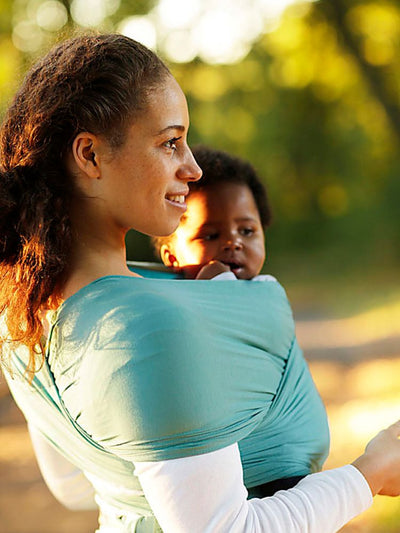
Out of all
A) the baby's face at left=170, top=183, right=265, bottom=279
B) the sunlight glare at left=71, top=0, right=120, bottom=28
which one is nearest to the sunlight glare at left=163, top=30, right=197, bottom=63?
the sunlight glare at left=71, top=0, right=120, bottom=28

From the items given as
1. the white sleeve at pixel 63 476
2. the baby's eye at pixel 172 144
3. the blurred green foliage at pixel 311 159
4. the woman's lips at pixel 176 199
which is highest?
the blurred green foliage at pixel 311 159

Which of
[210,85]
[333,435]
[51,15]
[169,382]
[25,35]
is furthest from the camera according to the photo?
[210,85]

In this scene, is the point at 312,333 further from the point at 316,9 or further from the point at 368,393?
the point at 316,9

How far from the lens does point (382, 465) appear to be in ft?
3.70

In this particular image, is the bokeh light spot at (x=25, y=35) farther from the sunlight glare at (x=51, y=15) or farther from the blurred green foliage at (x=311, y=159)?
the blurred green foliage at (x=311, y=159)

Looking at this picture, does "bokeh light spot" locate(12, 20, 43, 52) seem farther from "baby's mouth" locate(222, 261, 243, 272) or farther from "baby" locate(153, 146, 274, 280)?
"baby's mouth" locate(222, 261, 243, 272)

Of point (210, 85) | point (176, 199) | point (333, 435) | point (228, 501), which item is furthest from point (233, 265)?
point (210, 85)

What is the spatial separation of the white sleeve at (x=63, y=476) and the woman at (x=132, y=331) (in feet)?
1.11

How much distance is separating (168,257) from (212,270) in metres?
0.28

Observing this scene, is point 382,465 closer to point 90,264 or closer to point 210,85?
point 90,264

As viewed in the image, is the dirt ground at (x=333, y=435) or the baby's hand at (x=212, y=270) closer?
the baby's hand at (x=212, y=270)

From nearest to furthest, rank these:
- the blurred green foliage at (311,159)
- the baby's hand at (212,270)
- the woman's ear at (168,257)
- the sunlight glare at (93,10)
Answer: the baby's hand at (212,270)
the woman's ear at (168,257)
the sunlight glare at (93,10)
the blurred green foliage at (311,159)

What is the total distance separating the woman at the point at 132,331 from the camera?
3.24 ft

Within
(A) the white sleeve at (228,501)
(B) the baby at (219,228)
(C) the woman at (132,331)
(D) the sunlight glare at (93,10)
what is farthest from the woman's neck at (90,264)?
(D) the sunlight glare at (93,10)
